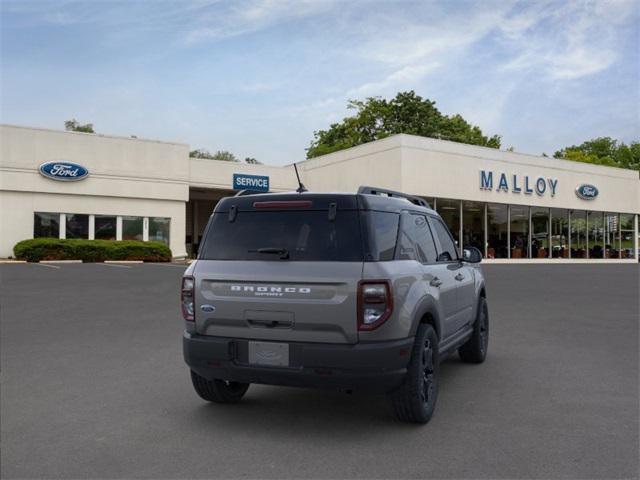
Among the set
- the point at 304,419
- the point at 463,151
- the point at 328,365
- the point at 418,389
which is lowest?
the point at 304,419

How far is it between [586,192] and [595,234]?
5.17m

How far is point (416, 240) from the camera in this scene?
5.20 m

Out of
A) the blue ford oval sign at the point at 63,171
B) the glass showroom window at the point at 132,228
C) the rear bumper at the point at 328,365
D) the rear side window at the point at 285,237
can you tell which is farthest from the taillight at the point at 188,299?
the glass showroom window at the point at 132,228

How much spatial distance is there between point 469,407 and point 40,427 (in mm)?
3499

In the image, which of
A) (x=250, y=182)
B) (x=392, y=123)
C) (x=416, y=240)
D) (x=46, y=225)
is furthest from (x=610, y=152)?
(x=416, y=240)

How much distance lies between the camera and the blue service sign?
37.0 metres

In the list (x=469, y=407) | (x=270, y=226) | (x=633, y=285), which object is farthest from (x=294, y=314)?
(x=633, y=285)

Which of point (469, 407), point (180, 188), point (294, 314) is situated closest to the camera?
point (294, 314)

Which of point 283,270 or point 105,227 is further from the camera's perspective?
point 105,227

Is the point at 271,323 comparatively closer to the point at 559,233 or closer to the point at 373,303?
the point at 373,303

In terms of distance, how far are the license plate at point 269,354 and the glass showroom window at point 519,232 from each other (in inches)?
1497

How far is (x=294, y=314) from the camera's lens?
4246 millimetres

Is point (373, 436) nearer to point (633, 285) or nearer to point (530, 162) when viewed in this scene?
point (633, 285)

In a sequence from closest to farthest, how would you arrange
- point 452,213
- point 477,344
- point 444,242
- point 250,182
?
point 444,242
point 477,344
point 250,182
point 452,213
